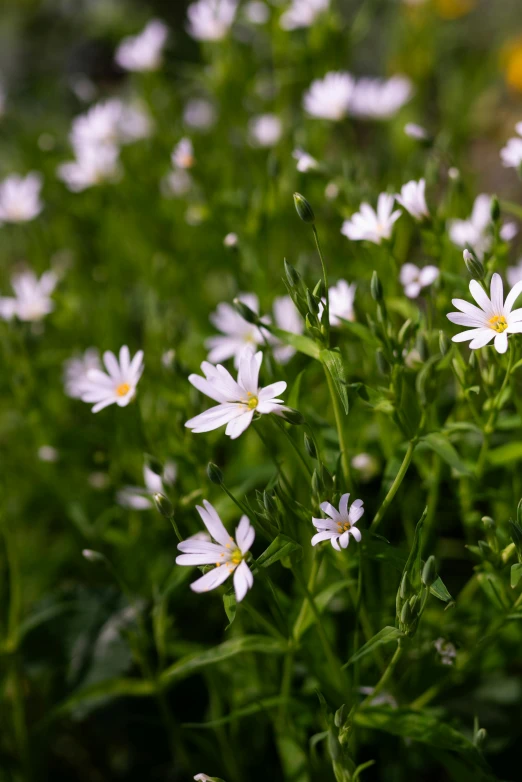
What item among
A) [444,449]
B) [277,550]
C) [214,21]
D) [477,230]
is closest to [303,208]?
[444,449]

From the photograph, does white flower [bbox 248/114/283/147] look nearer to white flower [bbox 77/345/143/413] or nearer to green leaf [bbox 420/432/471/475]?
white flower [bbox 77/345/143/413]

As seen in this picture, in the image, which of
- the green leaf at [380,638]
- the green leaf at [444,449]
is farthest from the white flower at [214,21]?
the green leaf at [380,638]

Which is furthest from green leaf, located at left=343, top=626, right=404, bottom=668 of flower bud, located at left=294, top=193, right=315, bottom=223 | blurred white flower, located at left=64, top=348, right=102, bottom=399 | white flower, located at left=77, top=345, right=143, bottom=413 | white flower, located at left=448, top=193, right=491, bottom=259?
blurred white flower, located at left=64, top=348, right=102, bottom=399

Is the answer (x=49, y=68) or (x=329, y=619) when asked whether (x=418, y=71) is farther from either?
(x=329, y=619)

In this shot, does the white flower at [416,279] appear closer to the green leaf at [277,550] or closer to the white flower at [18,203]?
the green leaf at [277,550]

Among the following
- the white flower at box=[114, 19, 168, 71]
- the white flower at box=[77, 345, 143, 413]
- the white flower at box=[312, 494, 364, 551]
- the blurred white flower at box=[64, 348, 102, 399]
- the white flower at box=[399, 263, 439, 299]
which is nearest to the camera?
the white flower at box=[312, 494, 364, 551]

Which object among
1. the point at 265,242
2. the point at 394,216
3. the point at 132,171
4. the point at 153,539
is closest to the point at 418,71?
the point at 132,171
